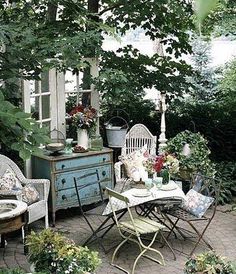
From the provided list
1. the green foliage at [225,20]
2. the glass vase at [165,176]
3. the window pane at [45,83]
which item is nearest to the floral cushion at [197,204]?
the glass vase at [165,176]

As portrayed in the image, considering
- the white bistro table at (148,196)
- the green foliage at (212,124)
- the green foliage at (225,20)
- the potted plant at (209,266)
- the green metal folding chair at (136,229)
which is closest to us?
the potted plant at (209,266)

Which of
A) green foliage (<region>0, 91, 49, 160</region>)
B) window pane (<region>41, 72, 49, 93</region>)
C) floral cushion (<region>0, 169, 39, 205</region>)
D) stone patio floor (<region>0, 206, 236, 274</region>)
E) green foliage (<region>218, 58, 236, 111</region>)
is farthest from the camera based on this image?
green foliage (<region>218, 58, 236, 111</region>)

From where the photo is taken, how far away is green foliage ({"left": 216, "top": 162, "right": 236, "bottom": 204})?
649 cm

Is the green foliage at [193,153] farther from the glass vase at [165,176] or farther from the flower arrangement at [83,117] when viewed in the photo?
the glass vase at [165,176]

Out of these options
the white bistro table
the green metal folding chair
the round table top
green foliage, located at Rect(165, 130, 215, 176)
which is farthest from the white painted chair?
the round table top

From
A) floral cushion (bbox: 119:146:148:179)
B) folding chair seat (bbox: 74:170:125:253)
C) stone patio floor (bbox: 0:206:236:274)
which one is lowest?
stone patio floor (bbox: 0:206:236:274)

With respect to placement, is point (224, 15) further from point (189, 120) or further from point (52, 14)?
point (52, 14)

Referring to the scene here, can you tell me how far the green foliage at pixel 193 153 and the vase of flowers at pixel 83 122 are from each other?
44.0 inches

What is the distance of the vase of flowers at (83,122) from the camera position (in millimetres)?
6047

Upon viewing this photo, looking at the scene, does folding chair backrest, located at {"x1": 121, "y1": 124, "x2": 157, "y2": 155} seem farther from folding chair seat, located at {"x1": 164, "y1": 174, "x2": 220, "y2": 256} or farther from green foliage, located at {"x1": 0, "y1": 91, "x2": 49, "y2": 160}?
green foliage, located at {"x1": 0, "y1": 91, "x2": 49, "y2": 160}

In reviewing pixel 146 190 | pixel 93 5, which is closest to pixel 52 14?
pixel 93 5

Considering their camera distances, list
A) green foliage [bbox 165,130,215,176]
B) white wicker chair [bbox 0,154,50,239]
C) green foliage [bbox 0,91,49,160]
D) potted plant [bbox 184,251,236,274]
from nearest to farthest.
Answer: green foliage [bbox 0,91,49,160], potted plant [bbox 184,251,236,274], white wicker chair [bbox 0,154,50,239], green foliage [bbox 165,130,215,176]

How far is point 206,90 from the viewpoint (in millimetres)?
10289

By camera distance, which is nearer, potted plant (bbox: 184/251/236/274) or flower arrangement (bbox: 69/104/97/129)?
potted plant (bbox: 184/251/236/274)
